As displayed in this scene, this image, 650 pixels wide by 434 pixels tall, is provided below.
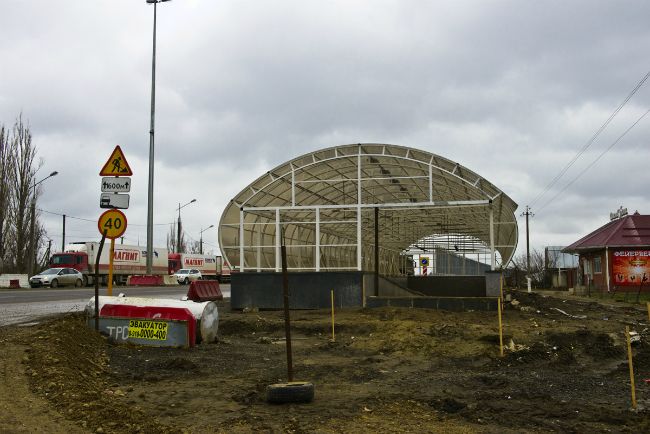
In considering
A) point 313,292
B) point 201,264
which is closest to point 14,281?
point 313,292

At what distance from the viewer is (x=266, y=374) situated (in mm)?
8773

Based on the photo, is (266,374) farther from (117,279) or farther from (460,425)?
(117,279)

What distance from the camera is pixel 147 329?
10.4 m

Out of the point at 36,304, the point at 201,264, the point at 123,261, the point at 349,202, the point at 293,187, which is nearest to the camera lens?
the point at 36,304

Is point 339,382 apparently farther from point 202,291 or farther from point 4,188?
point 4,188

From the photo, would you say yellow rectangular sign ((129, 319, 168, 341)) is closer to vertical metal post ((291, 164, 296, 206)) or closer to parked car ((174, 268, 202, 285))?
vertical metal post ((291, 164, 296, 206))

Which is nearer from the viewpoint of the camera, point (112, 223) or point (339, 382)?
point (339, 382)

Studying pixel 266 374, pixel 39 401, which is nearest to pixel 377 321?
pixel 266 374

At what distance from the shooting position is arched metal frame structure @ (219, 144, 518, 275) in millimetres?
20922

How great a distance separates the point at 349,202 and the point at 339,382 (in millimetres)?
19798

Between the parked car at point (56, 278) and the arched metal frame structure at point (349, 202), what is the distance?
21375 mm

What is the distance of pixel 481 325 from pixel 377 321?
105 inches

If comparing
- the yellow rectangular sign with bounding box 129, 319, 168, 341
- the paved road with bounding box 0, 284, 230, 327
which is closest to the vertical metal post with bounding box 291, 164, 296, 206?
the paved road with bounding box 0, 284, 230, 327

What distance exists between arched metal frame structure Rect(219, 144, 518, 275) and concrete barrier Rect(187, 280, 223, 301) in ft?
4.57
